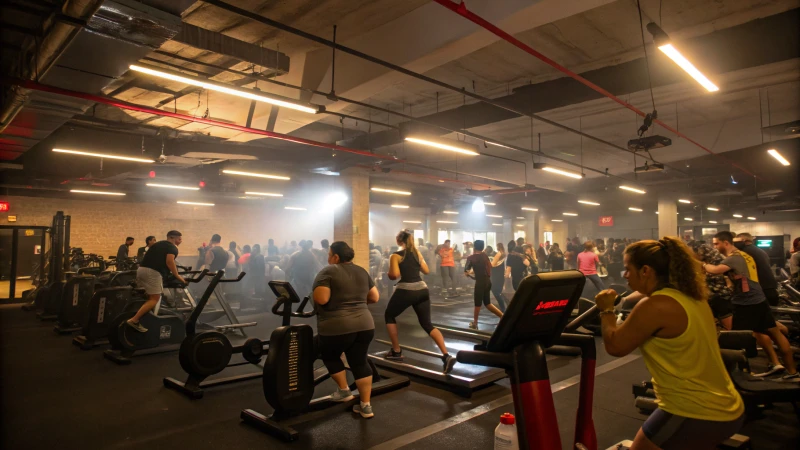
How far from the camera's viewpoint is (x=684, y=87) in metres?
7.04

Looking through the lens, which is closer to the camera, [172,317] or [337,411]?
[337,411]

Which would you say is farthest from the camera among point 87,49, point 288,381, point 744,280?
point 744,280

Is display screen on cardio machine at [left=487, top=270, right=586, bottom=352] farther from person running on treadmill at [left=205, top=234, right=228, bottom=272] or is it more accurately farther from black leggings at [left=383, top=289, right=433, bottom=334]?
person running on treadmill at [left=205, top=234, right=228, bottom=272]

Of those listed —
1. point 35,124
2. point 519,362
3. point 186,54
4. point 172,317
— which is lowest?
point 172,317

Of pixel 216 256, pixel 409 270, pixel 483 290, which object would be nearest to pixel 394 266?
pixel 409 270

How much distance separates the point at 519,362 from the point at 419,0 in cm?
428

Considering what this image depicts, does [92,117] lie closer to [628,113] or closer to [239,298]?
[239,298]

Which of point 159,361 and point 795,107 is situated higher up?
point 795,107

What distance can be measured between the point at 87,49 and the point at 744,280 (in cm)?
687

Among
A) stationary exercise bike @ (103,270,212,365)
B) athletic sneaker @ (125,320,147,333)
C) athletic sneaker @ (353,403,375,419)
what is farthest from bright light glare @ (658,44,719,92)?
athletic sneaker @ (125,320,147,333)

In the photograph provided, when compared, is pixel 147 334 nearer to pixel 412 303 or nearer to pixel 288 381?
pixel 288 381

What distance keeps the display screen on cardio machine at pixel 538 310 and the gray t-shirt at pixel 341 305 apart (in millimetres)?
1879

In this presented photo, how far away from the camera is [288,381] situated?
341cm

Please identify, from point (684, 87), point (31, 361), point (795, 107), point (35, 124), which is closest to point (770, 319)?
point (684, 87)
